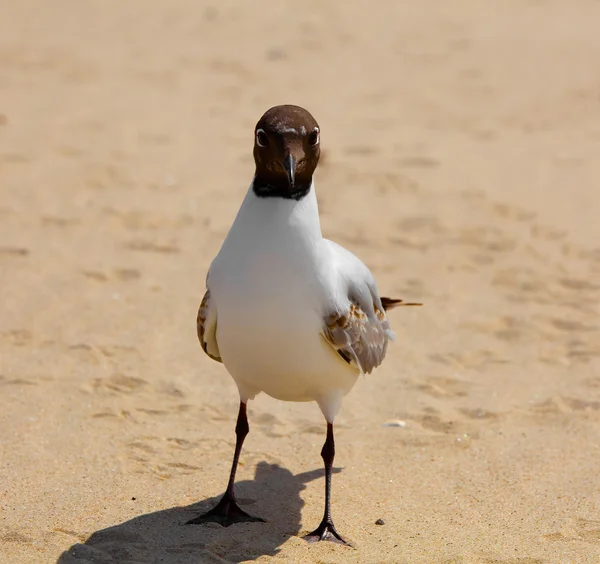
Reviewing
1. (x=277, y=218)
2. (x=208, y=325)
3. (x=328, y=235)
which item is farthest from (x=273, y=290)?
(x=328, y=235)

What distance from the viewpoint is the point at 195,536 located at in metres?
4.57

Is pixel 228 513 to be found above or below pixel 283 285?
below

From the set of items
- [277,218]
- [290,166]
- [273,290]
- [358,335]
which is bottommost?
[358,335]

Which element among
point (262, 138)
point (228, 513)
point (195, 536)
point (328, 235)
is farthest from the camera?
point (328, 235)

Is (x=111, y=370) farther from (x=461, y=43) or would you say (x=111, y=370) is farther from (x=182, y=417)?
(x=461, y=43)

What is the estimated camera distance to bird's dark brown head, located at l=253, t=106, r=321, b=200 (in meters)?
4.22

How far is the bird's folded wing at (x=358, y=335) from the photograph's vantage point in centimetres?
443

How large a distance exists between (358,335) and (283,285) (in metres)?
0.52

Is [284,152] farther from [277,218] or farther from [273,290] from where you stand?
[273,290]

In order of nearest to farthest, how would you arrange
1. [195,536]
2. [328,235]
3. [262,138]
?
[262,138] < [195,536] < [328,235]

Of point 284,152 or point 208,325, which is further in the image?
point 208,325

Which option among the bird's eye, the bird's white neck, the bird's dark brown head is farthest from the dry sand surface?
the bird's eye

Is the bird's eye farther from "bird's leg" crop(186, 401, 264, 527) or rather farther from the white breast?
"bird's leg" crop(186, 401, 264, 527)

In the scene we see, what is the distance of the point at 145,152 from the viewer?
9680mm
